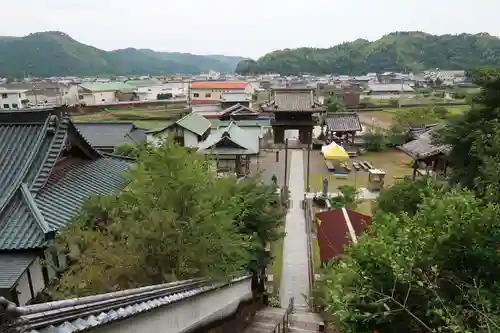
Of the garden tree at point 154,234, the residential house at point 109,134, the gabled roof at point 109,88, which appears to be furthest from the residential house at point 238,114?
the gabled roof at point 109,88

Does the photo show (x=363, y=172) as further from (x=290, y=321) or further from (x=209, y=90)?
(x=209, y=90)

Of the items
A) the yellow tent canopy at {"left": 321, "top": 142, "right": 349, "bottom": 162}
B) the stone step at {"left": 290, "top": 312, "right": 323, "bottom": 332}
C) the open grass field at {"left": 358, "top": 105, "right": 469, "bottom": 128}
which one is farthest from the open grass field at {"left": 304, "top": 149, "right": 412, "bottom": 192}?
the open grass field at {"left": 358, "top": 105, "right": 469, "bottom": 128}

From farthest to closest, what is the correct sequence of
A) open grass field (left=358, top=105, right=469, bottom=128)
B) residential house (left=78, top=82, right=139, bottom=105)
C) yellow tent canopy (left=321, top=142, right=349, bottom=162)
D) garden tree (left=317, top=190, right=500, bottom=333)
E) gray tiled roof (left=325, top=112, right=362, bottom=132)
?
residential house (left=78, top=82, right=139, bottom=105), open grass field (left=358, top=105, right=469, bottom=128), gray tiled roof (left=325, top=112, right=362, bottom=132), yellow tent canopy (left=321, top=142, right=349, bottom=162), garden tree (left=317, top=190, right=500, bottom=333)

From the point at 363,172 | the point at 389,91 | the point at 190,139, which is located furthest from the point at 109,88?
the point at 363,172

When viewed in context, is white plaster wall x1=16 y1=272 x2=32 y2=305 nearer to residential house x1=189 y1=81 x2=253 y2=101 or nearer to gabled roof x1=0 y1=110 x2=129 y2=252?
gabled roof x1=0 y1=110 x2=129 y2=252

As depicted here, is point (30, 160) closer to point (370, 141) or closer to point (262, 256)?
point (262, 256)

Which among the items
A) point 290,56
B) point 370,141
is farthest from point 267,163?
point 290,56
